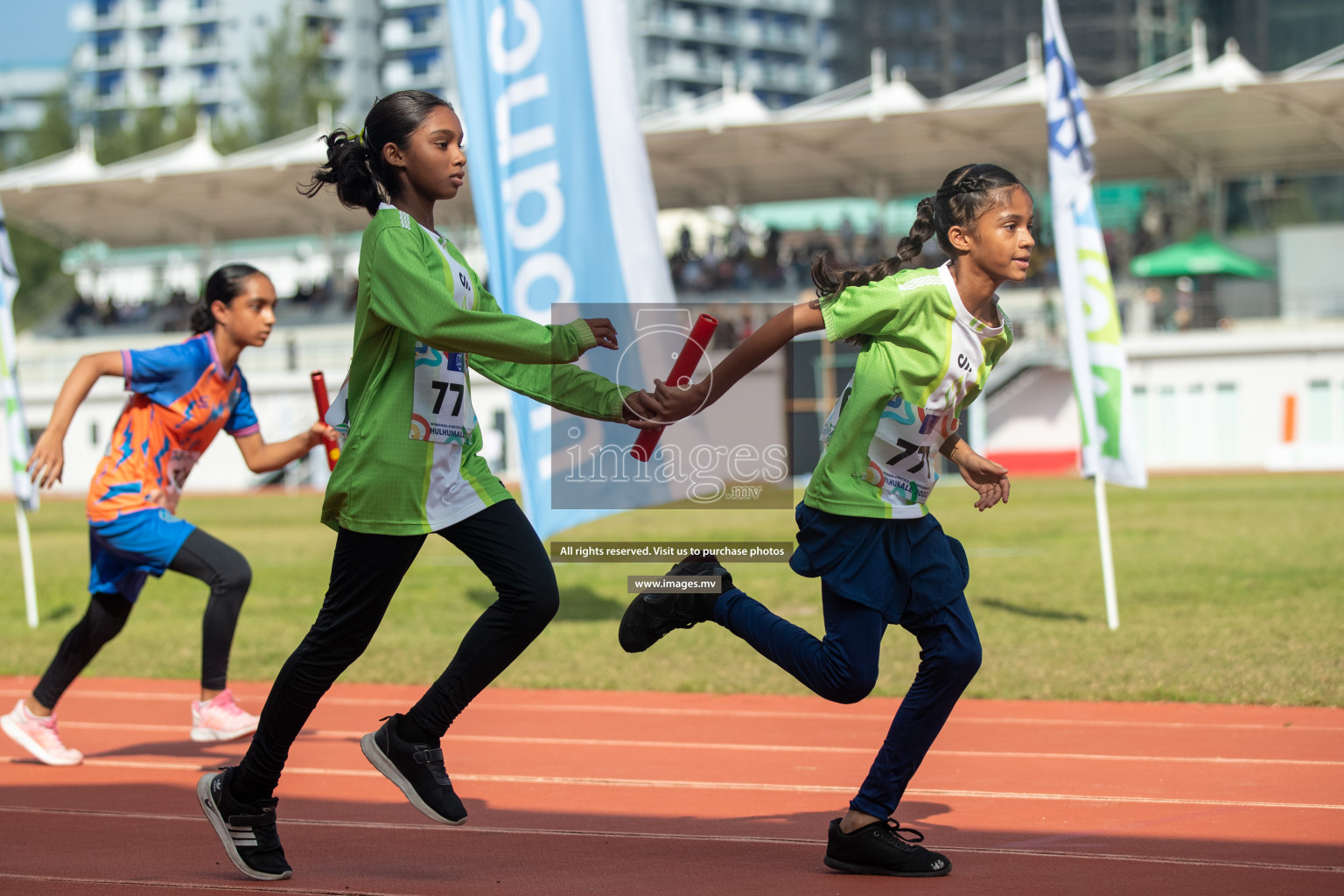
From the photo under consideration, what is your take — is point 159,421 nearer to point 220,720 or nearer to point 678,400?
point 220,720

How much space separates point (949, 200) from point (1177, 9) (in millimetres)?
69612

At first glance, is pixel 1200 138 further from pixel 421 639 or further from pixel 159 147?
pixel 159 147

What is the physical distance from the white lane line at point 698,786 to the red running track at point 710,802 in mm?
17

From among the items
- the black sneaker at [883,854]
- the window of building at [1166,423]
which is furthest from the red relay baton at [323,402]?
the window of building at [1166,423]

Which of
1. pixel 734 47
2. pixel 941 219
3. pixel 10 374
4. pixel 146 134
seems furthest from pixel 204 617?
pixel 734 47

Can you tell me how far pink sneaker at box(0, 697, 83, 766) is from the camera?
5.96 m

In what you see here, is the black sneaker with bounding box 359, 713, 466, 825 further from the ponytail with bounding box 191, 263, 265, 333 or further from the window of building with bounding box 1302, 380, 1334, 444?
the window of building with bounding box 1302, 380, 1334, 444

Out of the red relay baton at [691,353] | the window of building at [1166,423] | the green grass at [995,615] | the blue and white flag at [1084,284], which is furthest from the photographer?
the window of building at [1166,423]

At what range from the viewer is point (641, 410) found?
4.07 m

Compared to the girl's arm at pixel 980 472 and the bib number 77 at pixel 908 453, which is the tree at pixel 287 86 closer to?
the girl's arm at pixel 980 472

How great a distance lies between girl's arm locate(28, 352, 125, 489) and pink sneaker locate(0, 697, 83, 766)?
45.3 inches

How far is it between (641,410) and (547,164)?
15.3 feet

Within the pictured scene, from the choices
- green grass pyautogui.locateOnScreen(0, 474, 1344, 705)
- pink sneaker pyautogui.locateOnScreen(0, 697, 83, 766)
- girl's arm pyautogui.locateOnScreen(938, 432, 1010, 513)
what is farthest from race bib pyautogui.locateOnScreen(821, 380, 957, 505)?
pink sneaker pyautogui.locateOnScreen(0, 697, 83, 766)

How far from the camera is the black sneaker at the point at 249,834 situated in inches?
152
